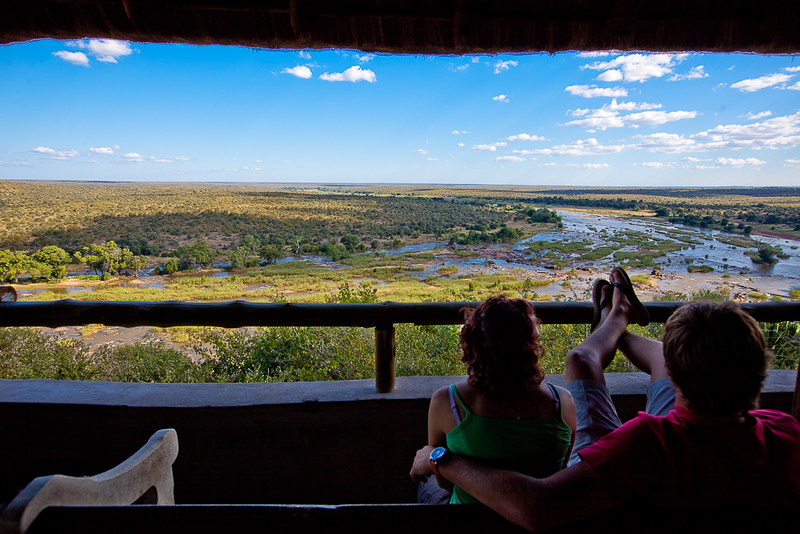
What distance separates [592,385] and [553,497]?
0.74 meters

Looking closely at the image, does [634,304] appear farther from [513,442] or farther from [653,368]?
[513,442]

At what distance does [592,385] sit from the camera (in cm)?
149

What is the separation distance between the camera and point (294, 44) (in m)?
1.84

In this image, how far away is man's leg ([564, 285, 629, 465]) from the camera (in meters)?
1.42

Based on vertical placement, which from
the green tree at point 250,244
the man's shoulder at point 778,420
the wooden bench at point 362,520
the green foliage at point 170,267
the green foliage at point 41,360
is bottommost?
the green foliage at point 170,267

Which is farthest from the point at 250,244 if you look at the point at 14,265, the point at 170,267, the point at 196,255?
A: the point at 14,265

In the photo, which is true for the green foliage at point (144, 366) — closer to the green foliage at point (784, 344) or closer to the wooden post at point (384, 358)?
→ the wooden post at point (384, 358)

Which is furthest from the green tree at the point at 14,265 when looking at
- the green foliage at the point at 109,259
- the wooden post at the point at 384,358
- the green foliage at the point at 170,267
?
the wooden post at the point at 384,358

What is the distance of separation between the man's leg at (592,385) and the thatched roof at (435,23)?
1.19 metres

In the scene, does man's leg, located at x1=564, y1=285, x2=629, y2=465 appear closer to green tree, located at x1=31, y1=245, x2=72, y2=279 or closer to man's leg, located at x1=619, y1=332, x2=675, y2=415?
man's leg, located at x1=619, y1=332, x2=675, y2=415

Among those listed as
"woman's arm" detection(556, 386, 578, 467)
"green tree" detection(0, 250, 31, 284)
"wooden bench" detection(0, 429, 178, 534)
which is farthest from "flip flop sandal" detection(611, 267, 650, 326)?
"green tree" detection(0, 250, 31, 284)

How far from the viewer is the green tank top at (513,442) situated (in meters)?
1.09

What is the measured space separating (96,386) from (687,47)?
3118 millimetres

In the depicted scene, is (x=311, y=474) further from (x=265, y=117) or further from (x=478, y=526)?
(x=265, y=117)
